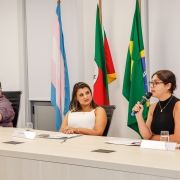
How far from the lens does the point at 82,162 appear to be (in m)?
2.35

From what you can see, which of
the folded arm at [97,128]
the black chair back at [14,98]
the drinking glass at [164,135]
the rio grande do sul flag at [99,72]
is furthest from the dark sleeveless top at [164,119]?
the black chair back at [14,98]

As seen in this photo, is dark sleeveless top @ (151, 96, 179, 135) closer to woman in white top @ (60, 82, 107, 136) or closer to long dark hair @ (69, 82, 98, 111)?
woman in white top @ (60, 82, 107, 136)

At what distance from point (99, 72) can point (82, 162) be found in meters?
2.50

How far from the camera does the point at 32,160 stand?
2.60 meters

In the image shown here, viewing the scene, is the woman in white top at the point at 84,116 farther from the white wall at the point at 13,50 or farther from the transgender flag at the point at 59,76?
the white wall at the point at 13,50

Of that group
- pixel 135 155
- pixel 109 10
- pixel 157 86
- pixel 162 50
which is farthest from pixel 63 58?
pixel 135 155

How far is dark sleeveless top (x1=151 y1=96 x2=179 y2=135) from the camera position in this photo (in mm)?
3191

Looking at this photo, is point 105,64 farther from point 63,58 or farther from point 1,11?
point 1,11

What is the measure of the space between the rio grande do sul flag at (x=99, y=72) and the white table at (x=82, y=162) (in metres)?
1.70

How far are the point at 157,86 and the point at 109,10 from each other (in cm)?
205

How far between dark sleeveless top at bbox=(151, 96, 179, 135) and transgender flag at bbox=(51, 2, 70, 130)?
2004 millimetres

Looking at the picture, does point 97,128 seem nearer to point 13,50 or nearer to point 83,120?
point 83,120

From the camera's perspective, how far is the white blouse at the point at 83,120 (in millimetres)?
3877

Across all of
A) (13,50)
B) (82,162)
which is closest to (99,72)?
(13,50)
